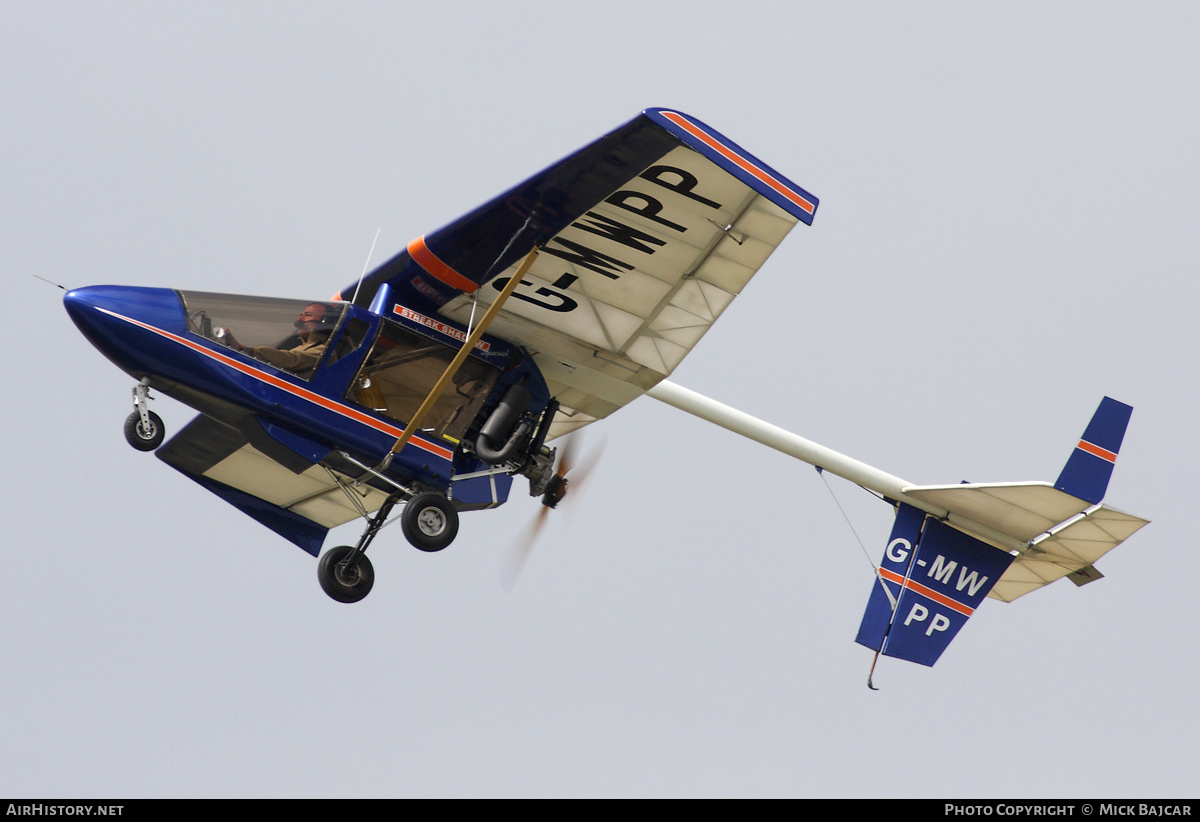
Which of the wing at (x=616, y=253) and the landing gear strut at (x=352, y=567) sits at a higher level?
the wing at (x=616, y=253)

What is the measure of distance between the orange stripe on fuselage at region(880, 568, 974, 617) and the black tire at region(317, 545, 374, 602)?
6635 mm

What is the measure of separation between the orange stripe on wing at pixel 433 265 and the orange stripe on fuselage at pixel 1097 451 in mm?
7561

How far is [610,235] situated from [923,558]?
672 cm

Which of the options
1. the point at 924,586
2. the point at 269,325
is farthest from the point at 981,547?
the point at 269,325

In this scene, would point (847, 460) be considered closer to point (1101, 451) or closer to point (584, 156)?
point (1101, 451)

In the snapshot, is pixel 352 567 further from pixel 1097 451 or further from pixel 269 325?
pixel 1097 451

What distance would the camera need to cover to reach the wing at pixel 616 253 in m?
12.5

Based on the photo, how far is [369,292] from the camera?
14391 mm

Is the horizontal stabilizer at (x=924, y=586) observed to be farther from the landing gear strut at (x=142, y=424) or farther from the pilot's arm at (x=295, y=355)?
the landing gear strut at (x=142, y=424)

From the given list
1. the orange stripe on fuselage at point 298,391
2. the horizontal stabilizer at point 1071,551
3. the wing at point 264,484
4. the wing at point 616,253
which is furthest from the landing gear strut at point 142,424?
the horizontal stabilizer at point 1071,551

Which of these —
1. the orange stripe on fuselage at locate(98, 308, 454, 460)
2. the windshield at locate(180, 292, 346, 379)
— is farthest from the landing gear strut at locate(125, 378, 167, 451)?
the windshield at locate(180, 292, 346, 379)

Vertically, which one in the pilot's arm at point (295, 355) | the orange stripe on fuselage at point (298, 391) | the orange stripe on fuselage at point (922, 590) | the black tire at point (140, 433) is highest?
the orange stripe on fuselage at point (922, 590)

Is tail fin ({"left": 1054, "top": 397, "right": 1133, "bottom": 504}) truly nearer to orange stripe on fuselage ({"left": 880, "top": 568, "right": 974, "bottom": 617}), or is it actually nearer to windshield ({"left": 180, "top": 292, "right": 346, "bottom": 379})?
orange stripe on fuselage ({"left": 880, "top": 568, "right": 974, "bottom": 617})

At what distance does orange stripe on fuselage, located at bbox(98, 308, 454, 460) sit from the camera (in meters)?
13.2
